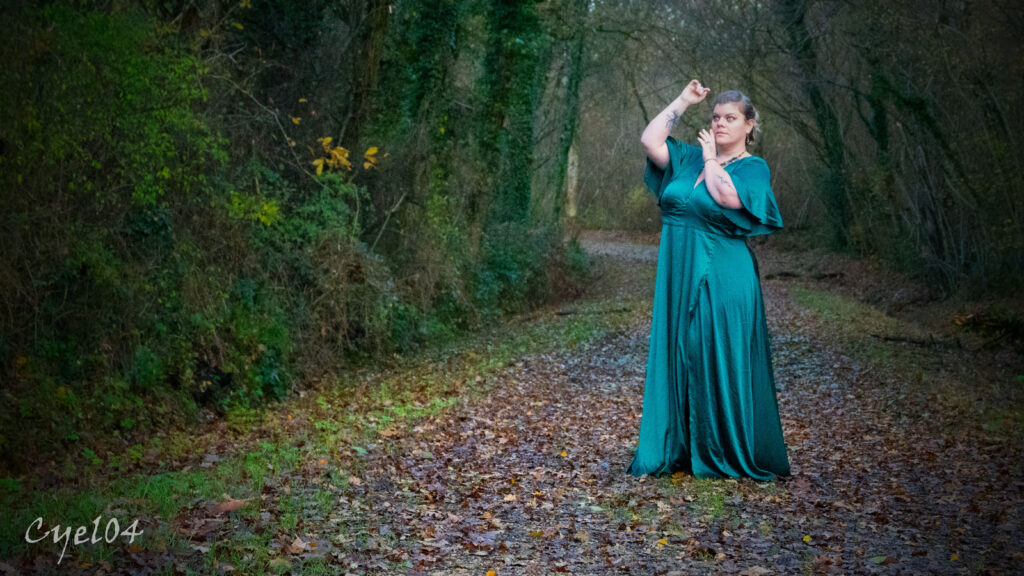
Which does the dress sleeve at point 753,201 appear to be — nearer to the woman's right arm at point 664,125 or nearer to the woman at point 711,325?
the woman at point 711,325

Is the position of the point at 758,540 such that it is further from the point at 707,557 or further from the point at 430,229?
the point at 430,229

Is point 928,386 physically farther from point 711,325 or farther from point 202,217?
point 202,217

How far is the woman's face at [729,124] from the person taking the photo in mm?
6215

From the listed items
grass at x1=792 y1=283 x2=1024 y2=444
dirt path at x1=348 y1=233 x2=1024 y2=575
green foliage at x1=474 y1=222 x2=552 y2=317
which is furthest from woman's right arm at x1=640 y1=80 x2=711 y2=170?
green foliage at x1=474 y1=222 x2=552 y2=317

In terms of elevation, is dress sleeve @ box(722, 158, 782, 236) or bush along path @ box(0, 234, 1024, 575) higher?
dress sleeve @ box(722, 158, 782, 236)

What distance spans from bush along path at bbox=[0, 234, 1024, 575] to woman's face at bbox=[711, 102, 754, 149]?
226 centimetres

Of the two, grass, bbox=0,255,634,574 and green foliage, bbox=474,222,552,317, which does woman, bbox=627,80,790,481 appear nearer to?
grass, bbox=0,255,634,574

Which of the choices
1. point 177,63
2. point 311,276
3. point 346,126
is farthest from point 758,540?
point 346,126

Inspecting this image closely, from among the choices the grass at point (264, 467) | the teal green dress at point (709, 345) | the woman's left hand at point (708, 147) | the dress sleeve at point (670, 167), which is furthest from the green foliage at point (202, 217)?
the woman's left hand at point (708, 147)

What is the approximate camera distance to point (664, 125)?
6324mm

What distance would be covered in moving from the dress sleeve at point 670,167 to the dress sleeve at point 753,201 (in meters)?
0.40

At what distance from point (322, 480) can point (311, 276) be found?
531 centimetres

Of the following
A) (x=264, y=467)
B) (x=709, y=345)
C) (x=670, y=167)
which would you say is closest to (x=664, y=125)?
(x=670, y=167)

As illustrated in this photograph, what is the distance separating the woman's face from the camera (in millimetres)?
6215
